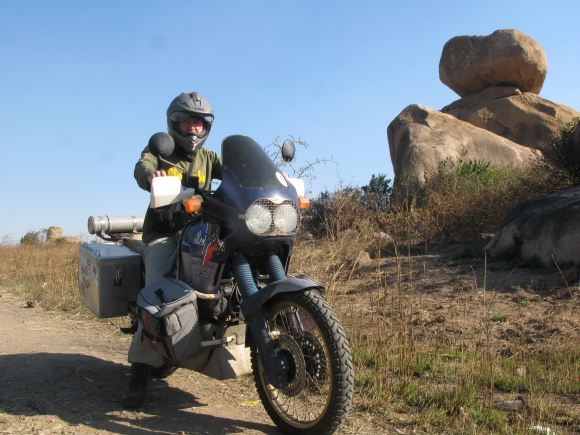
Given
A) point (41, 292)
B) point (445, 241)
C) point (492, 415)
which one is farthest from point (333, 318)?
point (445, 241)

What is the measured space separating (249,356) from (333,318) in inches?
30.6

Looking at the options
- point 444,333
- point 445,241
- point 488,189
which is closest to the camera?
point 444,333

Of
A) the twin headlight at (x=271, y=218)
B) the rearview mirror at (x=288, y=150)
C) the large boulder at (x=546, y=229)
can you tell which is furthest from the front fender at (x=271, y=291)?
the large boulder at (x=546, y=229)

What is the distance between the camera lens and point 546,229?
315 inches

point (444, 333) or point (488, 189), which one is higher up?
point (488, 189)

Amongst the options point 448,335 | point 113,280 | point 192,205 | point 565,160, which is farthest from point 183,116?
point 565,160

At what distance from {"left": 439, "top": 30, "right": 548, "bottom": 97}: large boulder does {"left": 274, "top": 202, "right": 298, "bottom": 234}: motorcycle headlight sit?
26568 millimetres

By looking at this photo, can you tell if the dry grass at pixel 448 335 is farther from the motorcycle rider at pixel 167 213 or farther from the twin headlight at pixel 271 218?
the motorcycle rider at pixel 167 213

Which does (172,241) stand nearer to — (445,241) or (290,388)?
(290,388)

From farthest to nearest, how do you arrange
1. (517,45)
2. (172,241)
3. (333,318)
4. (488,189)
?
1. (517,45)
2. (488,189)
3. (172,241)
4. (333,318)

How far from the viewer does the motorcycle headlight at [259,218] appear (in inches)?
119

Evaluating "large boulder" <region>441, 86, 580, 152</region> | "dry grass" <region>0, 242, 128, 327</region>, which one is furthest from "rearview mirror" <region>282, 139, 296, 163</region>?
"large boulder" <region>441, 86, 580, 152</region>

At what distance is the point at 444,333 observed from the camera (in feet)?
17.4

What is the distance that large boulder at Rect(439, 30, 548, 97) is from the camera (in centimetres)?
2644
